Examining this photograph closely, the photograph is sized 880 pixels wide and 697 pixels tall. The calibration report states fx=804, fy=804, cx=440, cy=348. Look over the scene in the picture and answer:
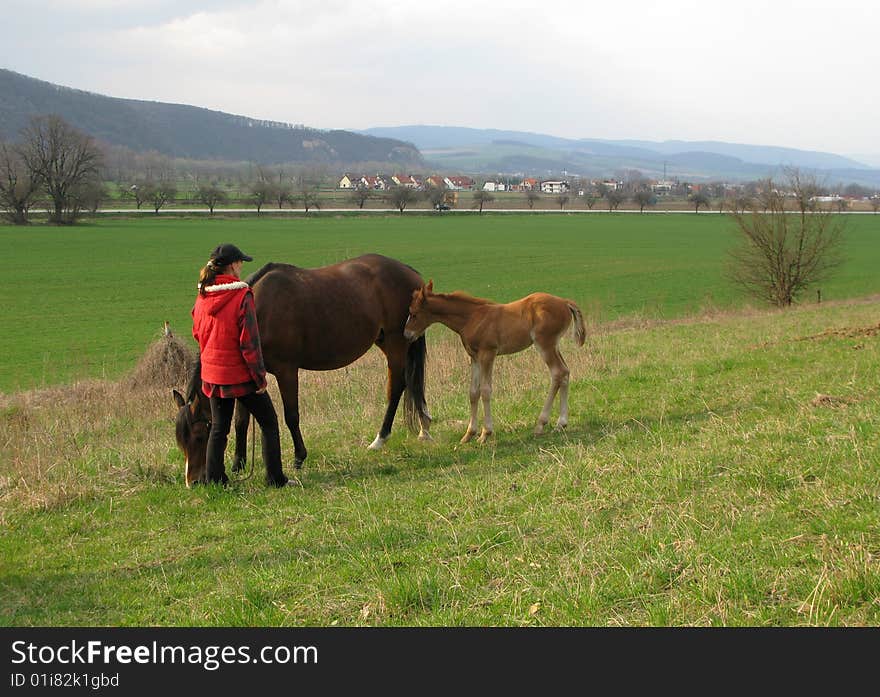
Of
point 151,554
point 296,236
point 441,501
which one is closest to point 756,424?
point 441,501

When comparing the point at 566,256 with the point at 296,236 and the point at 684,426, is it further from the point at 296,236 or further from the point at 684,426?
the point at 684,426

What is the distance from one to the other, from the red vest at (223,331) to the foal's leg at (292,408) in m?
1.06

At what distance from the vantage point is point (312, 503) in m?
7.22

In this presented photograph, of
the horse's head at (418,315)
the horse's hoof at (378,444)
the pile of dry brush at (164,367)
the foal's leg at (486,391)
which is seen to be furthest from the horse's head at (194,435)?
the pile of dry brush at (164,367)

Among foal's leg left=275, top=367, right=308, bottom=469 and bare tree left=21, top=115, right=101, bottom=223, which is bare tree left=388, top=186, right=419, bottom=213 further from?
foal's leg left=275, top=367, right=308, bottom=469

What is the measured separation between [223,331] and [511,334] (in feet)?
10.8

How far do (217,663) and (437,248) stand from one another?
207 ft

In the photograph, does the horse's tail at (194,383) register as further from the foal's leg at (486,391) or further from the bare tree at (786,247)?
the bare tree at (786,247)

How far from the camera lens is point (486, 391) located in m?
9.22

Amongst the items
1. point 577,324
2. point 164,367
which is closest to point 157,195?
point 164,367

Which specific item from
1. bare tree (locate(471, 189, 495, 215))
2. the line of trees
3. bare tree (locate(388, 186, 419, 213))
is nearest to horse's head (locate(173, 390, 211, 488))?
the line of trees

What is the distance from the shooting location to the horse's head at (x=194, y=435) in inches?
321

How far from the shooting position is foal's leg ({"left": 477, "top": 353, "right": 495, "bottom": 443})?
9172mm

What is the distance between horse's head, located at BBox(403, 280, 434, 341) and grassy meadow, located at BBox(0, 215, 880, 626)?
1318mm
